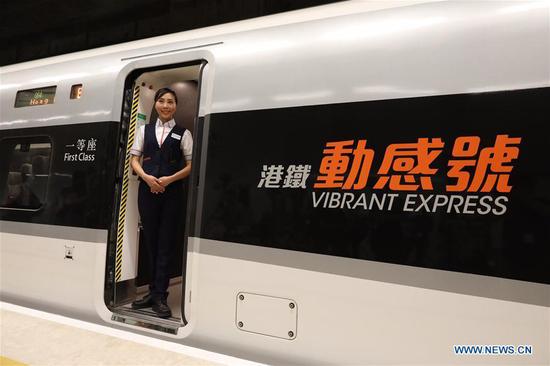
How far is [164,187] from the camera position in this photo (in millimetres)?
2756

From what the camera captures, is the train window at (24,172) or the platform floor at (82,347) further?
the train window at (24,172)

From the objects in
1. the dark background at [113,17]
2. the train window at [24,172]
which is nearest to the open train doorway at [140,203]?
the train window at [24,172]

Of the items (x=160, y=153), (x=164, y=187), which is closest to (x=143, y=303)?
(x=164, y=187)

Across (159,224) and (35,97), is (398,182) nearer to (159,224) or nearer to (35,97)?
(159,224)

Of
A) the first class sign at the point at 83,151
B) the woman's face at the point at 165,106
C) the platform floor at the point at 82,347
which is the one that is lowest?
the platform floor at the point at 82,347

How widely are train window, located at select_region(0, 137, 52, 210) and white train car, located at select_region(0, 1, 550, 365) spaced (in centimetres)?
66

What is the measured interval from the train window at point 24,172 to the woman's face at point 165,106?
1055 millimetres

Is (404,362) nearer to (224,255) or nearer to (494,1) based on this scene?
(224,255)

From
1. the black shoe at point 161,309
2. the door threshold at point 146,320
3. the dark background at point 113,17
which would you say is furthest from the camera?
the dark background at point 113,17

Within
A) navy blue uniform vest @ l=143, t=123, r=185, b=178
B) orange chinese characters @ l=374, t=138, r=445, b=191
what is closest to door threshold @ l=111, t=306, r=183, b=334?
navy blue uniform vest @ l=143, t=123, r=185, b=178

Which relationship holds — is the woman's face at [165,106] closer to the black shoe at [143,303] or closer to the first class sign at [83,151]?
the first class sign at [83,151]

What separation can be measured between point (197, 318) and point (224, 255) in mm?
461

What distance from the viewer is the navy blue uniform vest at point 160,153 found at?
9.23 ft

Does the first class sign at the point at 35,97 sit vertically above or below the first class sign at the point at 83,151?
above
